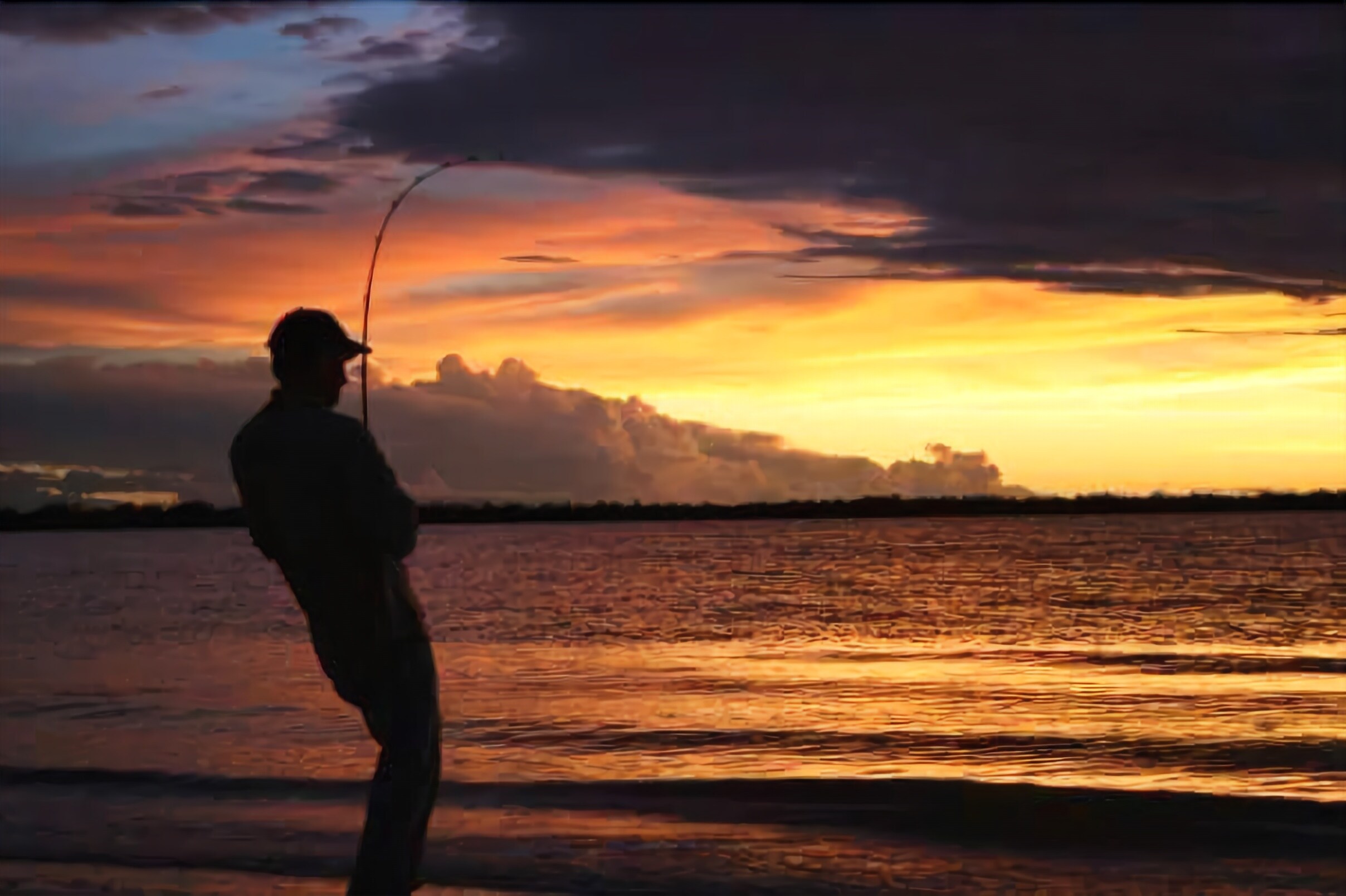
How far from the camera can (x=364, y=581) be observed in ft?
13.5

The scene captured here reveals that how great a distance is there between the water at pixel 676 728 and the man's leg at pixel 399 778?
8.51ft

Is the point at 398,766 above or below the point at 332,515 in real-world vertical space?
below

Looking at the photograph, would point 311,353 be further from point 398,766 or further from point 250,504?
point 398,766

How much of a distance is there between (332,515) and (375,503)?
0.50 ft

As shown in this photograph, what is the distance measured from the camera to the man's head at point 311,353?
423 centimetres

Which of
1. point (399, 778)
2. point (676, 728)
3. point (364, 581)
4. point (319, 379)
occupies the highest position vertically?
point (319, 379)

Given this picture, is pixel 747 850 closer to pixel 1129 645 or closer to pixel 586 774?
pixel 586 774

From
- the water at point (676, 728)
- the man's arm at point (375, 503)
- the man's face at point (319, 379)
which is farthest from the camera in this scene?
the water at point (676, 728)

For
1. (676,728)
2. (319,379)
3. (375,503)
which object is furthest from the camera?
(676,728)

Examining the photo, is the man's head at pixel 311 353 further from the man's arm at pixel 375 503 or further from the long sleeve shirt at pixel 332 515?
the man's arm at pixel 375 503

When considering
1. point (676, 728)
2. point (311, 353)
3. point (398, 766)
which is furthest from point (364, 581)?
point (676, 728)

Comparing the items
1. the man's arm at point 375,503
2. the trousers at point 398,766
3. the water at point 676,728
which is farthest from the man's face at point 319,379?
the water at point 676,728

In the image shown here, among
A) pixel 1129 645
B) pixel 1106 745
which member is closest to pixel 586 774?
pixel 1106 745

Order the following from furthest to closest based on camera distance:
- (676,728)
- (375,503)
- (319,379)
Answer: (676,728), (319,379), (375,503)
